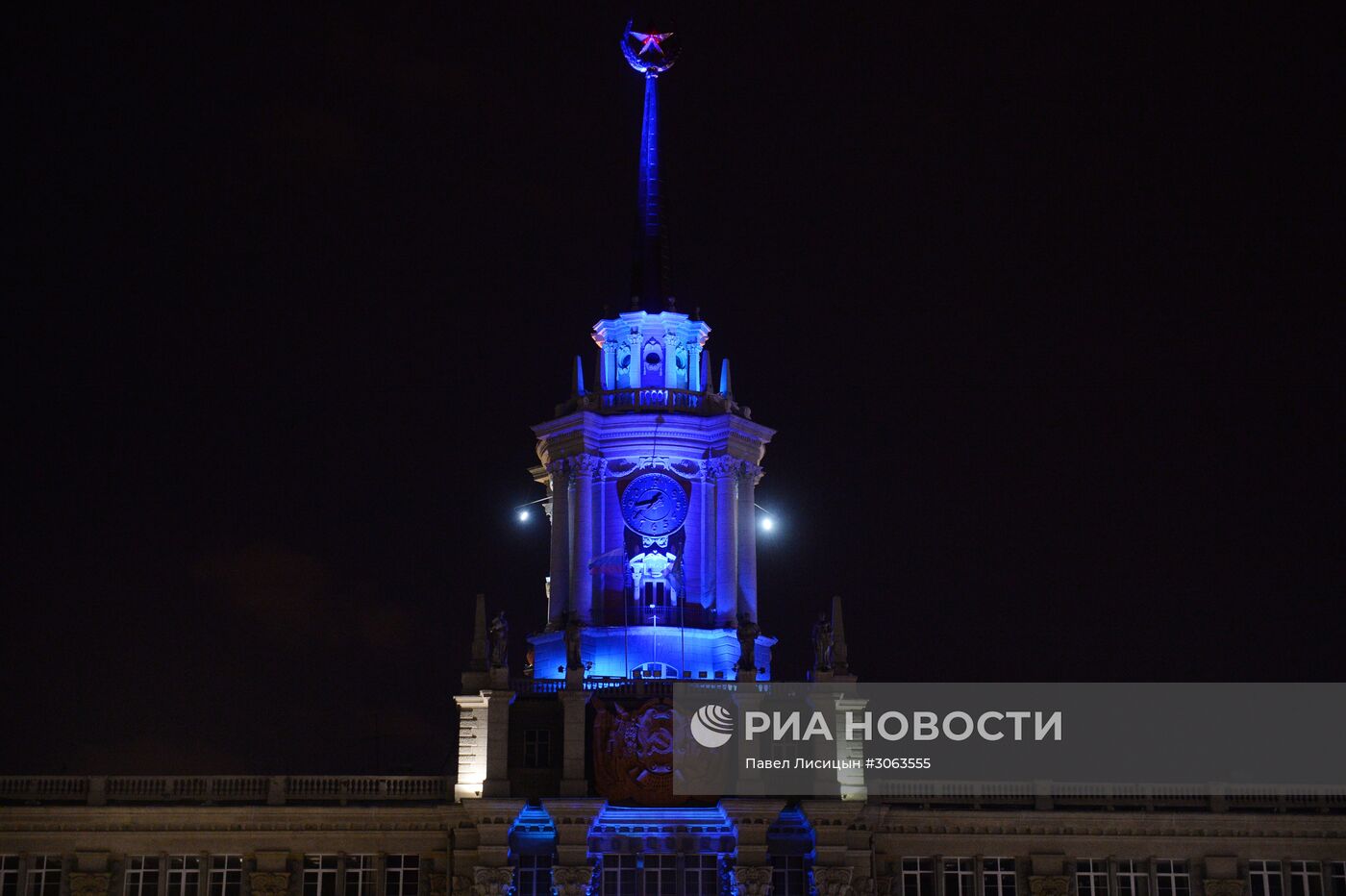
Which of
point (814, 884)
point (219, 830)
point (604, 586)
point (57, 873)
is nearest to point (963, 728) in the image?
point (814, 884)

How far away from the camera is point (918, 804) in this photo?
8900 centimetres

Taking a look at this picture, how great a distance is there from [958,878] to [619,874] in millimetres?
13606

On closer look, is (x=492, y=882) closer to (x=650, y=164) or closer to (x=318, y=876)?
(x=318, y=876)

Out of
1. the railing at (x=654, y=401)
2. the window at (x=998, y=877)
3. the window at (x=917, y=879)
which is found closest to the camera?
the window at (x=998, y=877)

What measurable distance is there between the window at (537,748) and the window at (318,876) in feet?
28.0

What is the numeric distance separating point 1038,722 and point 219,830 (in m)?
33.7

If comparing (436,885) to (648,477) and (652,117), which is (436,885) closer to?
(648,477)

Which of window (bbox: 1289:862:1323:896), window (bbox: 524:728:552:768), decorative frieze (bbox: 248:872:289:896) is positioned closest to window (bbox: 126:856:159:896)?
decorative frieze (bbox: 248:872:289:896)

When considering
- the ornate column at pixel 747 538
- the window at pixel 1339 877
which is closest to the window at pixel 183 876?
the ornate column at pixel 747 538

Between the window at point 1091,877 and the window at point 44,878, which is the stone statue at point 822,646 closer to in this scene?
the window at point 1091,877

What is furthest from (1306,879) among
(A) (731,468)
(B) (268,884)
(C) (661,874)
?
(B) (268,884)

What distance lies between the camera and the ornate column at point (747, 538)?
99.4 meters

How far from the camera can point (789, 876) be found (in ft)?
284

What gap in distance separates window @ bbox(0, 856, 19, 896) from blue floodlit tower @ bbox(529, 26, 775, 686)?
2352cm
